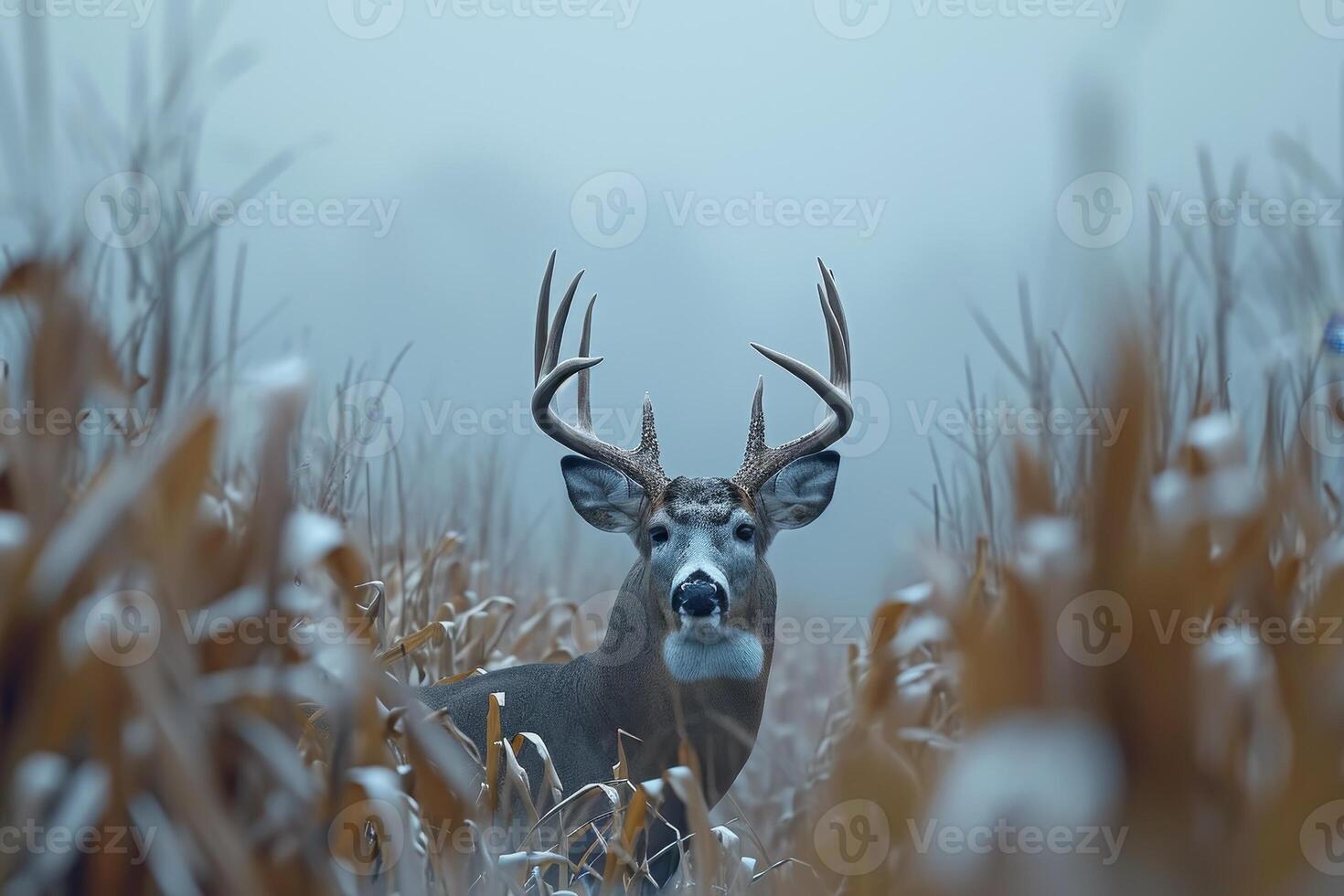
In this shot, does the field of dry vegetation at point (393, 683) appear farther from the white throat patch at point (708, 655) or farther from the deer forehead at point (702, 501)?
the deer forehead at point (702, 501)

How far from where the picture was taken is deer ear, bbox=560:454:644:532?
4.30 meters

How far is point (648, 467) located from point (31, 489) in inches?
123

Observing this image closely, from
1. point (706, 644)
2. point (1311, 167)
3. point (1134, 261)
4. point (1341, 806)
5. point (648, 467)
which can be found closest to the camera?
point (1134, 261)

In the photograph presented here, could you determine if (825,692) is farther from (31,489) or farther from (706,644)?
(31,489)

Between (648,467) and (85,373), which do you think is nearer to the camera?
(85,373)

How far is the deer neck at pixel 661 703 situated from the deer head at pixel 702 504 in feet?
0.13

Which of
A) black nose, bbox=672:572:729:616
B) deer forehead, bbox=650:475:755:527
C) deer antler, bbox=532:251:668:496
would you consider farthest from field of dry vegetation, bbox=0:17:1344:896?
deer antler, bbox=532:251:668:496

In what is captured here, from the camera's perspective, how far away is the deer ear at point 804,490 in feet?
14.2

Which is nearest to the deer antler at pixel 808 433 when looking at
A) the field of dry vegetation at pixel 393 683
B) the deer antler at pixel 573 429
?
the deer antler at pixel 573 429

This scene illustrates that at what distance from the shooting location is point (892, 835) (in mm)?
1448

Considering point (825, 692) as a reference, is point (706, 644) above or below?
above

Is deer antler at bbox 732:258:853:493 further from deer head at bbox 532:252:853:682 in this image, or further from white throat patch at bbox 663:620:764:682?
white throat patch at bbox 663:620:764:682

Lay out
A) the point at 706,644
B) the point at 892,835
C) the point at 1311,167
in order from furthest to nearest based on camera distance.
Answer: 1. the point at 706,644
2. the point at 1311,167
3. the point at 892,835

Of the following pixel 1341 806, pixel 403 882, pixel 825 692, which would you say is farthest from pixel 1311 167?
pixel 825 692
